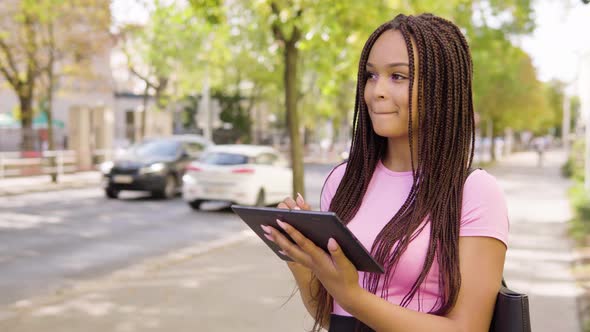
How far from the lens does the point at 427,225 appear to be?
6.76 ft

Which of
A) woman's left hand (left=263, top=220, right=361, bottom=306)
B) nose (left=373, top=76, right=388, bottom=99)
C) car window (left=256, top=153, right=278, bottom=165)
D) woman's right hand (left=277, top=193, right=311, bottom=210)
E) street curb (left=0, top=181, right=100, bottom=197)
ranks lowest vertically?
street curb (left=0, top=181, right=100, bottom=197)

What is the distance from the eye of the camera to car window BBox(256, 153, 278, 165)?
689 inches

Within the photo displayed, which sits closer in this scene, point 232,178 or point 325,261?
point 325,261

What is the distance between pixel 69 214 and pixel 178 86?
26.1 m

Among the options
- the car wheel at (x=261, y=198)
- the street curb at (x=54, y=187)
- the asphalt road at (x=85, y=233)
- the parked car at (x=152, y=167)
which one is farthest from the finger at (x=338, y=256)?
the street curb at (x=54, y=187)

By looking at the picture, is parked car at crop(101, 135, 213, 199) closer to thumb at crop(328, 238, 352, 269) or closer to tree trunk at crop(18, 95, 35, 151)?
tree trunk at crop(18, 95, 35, 151)

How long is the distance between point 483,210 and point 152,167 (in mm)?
18234

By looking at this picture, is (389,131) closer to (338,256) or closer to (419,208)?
(419,208)

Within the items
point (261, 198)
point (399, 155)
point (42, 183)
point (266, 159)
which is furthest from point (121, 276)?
point (42, 183)

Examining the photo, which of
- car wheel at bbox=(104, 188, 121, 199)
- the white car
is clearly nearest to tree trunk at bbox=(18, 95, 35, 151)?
car wheel at bbox=(104, 188, 121, 199)

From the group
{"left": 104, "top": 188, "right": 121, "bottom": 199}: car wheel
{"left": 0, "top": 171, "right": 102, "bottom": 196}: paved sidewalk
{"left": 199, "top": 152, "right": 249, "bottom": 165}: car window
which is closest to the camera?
{"left": 199, "top": 152, "right": 249, "bottom": 165}: car window

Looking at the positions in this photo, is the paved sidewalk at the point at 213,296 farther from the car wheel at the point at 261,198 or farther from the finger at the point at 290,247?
the car wheel at the point at 261,198

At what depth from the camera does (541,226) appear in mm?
14570

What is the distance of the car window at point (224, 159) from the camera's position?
17.2 meters
